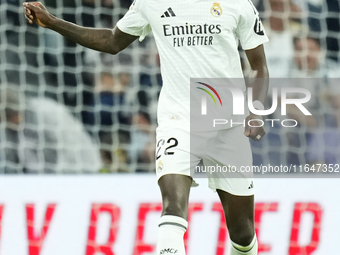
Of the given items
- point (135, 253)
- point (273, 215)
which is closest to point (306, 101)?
point (273, 215)

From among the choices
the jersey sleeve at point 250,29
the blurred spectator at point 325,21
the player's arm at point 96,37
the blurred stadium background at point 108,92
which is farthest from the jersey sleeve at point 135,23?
the blurred spectator at point 325,21

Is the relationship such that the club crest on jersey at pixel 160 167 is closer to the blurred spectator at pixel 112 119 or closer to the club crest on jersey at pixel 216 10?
the club crest on jersey at pixel 216 10

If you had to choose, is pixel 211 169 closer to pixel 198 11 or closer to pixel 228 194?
pixel 228 194

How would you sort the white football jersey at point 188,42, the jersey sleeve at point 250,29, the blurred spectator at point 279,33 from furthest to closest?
the blurred spectator at point 279,33 → the jersey sleeve at point 250,29 → the white football jersey at point 188,42

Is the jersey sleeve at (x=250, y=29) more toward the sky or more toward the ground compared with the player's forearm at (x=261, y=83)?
more toward the sky

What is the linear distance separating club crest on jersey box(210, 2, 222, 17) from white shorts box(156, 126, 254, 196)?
1.85 feet

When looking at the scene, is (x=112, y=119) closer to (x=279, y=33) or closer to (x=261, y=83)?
(x=279, y=33)

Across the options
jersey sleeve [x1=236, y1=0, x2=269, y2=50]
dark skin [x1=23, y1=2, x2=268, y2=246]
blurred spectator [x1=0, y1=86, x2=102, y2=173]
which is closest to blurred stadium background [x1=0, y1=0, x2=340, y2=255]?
blurred spectator [x1=0, y1=86, x2=102, y2=173]

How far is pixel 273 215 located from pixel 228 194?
2.70ft

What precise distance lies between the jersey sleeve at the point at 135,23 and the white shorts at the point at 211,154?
1.93 ft

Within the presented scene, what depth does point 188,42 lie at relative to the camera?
2744 millimetres

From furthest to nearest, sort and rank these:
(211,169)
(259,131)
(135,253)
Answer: (135,253) < (211,169) < (259,131)

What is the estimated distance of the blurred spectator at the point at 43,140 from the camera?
4875mm

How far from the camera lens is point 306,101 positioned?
4.92 meters
